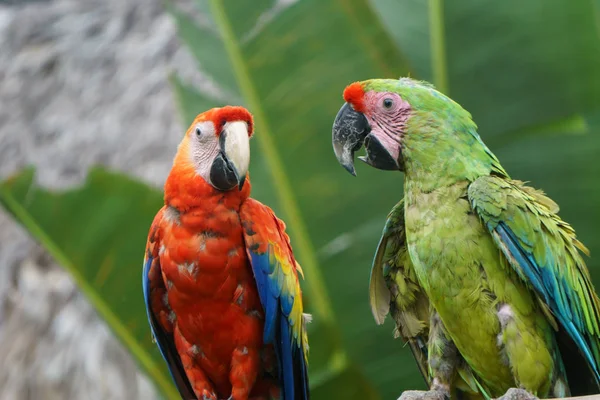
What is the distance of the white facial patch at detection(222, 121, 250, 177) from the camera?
128 cm

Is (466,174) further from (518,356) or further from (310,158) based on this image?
(310,158)

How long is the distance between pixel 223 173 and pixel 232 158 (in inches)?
1.5

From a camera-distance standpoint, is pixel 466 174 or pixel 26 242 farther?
pixel 26 242

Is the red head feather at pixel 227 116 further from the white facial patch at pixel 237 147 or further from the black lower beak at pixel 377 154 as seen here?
the black lower beak at pixel 377 154

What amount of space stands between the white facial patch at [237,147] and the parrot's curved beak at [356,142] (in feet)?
0.55

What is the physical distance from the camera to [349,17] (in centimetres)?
195

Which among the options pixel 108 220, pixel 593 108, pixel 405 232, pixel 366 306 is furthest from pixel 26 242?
pixel 593 108

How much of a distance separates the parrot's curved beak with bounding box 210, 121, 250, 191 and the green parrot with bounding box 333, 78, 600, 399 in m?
0.17

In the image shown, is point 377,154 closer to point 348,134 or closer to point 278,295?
point 348,134

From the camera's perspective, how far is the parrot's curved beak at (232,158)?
128cm

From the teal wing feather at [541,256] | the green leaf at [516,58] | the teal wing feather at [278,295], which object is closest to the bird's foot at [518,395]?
the teal wing feather at [541,256]

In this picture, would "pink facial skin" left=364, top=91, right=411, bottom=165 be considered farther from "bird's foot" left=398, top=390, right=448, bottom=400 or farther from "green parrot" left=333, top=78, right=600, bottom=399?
"bird's foot" left=398, top=390, right=448, bottom=400

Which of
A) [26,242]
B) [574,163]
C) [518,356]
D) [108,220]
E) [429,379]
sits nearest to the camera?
[518,356]

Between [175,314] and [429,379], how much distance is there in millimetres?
514
